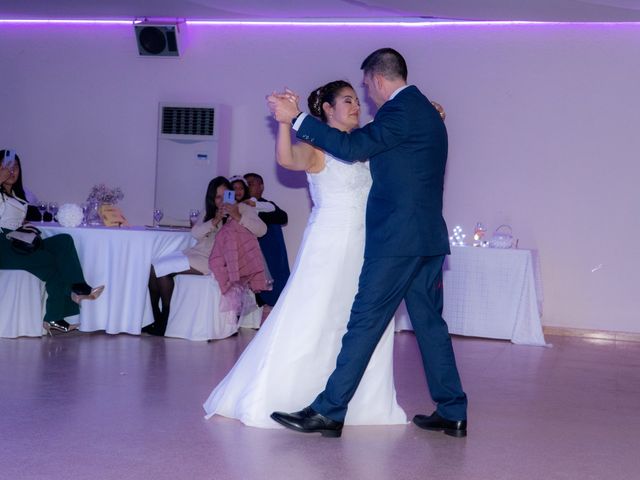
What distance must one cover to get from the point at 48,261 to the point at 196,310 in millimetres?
1096

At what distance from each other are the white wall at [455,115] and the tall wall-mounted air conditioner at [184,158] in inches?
12.1

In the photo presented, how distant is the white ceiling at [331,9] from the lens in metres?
7.62

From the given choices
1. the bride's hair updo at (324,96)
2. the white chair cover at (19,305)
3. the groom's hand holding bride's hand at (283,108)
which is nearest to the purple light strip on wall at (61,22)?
the white chair cover at (19,305)

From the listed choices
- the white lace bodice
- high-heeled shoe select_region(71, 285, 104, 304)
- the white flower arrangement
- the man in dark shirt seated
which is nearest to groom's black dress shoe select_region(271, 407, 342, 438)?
the white lace bodice

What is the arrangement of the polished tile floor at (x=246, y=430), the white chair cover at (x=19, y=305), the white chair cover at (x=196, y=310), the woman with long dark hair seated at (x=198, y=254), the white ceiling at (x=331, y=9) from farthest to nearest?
the white ceiling at (x=331, y=9), the woman with long dark hair seated at (x=198, y=254), the white chair cover at (x=196, y=310), the white chair cover at (x=19, y=305), the polished tile floor at (x=246, y=430)

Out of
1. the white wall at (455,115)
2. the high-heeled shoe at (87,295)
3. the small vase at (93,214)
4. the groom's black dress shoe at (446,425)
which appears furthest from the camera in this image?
the white wall at (455,115)

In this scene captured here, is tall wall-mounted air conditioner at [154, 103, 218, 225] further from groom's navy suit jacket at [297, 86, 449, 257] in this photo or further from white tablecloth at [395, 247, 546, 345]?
groom's navy suit jacket at [297, 86, 449, 257]

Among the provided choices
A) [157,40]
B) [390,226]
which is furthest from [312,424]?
[157,40]

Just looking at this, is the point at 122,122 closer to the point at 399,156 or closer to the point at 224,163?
the point at 224,163

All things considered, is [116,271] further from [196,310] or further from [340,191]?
[340,191]

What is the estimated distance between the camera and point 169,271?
685 centimetres

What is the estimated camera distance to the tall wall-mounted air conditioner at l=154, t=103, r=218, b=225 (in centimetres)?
884

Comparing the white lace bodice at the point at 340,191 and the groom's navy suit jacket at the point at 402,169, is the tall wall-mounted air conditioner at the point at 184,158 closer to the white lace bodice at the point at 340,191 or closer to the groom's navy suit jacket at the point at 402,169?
the white lace bodice at the point at 340,191

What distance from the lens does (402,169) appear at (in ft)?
12.2
